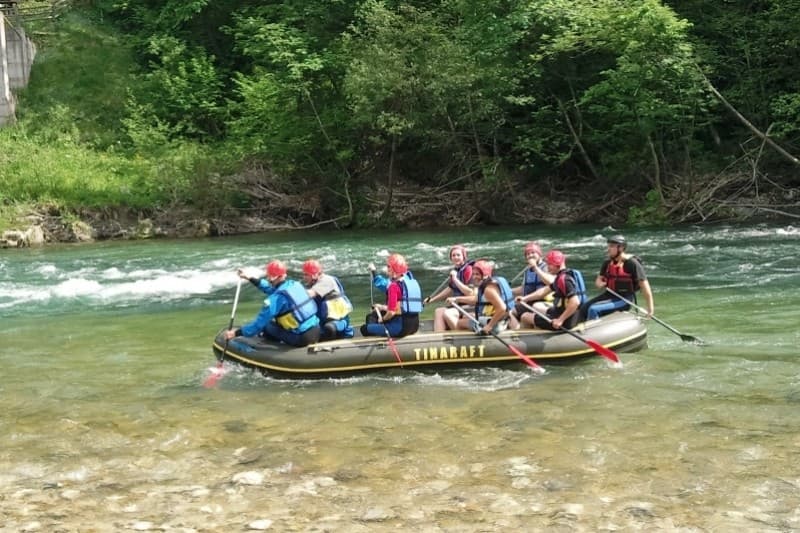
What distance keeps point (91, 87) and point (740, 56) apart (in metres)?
22.8

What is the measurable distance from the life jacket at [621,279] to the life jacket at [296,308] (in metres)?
3.26

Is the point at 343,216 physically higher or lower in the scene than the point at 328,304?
lower

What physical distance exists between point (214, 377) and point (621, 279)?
4.33 meters

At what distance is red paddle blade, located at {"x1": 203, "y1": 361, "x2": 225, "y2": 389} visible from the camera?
780cm

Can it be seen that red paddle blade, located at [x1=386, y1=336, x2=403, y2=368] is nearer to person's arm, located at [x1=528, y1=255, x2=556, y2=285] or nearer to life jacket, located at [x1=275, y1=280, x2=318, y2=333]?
life jacket, located at [x1=275, y1=280, x2=318, y2=333]

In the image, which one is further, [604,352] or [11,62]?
[11,62]

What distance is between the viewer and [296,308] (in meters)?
7.88

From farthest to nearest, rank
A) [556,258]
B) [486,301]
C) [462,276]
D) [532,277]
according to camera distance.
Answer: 1. [462,276]
2. [532,277]
3. [556,258]
4. [486,301]

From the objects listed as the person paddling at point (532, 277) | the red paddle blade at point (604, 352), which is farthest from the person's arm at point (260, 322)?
the red paddle blade at point (604, 352)

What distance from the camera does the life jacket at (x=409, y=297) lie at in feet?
26.7

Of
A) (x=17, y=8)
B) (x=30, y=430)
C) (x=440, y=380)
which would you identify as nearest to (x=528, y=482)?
(x=440, y=380)

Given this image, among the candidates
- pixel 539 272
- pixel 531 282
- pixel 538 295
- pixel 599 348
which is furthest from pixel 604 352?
pixel 531 282

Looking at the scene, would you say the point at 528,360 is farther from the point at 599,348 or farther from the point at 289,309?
the point at 289,309

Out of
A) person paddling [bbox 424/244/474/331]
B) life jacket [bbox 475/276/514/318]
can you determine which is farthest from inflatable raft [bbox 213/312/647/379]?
person paddling [bbox 424/244/474/331]
